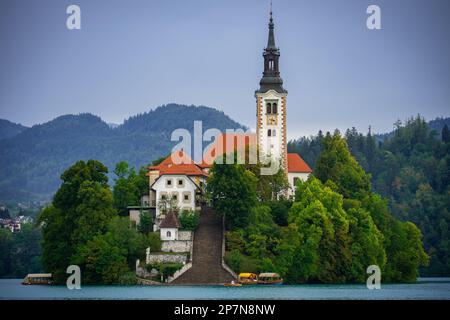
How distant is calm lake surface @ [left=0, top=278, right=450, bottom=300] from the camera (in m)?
70.4

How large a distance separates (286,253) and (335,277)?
182 inches

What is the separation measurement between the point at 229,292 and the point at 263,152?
2467 centimetres

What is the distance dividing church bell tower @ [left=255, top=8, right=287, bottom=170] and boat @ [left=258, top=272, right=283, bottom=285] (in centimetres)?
1567

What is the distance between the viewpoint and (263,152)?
318 ft

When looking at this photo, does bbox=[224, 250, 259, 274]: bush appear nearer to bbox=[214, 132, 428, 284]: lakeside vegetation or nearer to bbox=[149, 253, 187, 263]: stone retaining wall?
bbox=[214, 132, 428, 284]: lakeside vegetation

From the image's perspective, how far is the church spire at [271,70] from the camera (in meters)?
97.2

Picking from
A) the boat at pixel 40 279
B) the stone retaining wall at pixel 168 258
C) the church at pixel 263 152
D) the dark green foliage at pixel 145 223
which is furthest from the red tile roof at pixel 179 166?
the boat at pixel 40 279

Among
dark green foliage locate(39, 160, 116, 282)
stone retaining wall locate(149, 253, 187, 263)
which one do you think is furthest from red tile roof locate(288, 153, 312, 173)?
stone retaining wall locate(149, 253, 187, 263)

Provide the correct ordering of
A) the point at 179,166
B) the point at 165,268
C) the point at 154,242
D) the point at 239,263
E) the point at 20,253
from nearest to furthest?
the point at 165,268, the point at 239,263, the point at 154,242, the point at 179,166, the point at 20,253

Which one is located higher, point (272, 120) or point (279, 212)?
point (272, 120)

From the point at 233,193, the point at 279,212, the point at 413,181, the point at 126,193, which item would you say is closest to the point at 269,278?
the point at 233,193

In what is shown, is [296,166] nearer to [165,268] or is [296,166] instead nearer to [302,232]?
[302,232]

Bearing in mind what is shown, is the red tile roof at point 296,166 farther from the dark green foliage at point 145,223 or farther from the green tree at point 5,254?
the green tree at point 5,254
